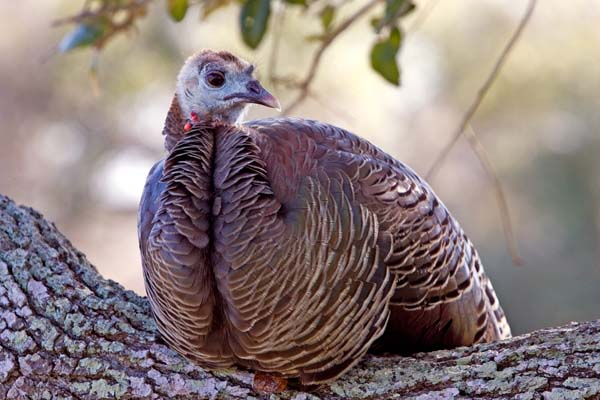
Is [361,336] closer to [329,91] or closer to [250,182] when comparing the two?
[250,182]

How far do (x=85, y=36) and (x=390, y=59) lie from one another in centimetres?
145

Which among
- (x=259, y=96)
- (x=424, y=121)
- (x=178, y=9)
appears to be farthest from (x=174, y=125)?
(x=424, y=121)

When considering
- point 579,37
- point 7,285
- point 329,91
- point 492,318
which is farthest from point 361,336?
point 579,37

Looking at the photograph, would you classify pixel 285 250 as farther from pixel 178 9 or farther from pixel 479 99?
pixel 178 9

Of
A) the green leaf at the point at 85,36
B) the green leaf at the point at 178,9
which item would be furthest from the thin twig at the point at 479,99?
the green leaf at the point at 85,36

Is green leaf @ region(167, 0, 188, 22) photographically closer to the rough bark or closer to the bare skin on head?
the bare skin on head

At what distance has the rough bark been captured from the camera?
9.93ft

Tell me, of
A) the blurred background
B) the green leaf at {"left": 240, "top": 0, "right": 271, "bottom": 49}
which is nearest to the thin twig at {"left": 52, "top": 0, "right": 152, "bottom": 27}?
the green leaf at {"left": 240, "top": 0, "right": 271, "bottom": 49}

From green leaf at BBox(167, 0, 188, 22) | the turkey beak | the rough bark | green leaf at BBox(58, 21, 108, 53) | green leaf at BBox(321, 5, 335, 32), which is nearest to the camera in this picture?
the rough bark

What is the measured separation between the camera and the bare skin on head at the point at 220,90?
11.9 feet

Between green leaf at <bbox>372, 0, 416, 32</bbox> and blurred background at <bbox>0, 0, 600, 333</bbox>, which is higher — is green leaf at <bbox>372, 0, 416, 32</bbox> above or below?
below

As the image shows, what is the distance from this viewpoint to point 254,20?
4.17 m

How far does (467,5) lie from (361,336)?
12717mm

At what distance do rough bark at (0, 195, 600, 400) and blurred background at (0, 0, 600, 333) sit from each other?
8349 millimetres
